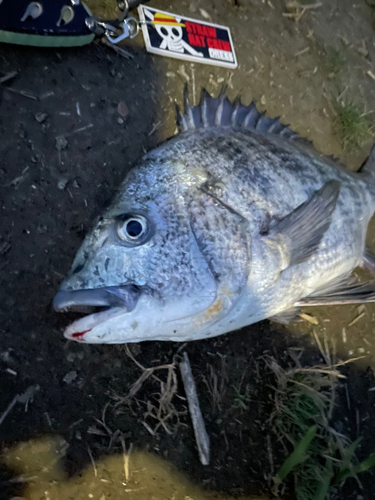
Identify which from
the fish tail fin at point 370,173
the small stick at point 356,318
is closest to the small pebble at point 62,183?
the fish tail fin at point 370,173

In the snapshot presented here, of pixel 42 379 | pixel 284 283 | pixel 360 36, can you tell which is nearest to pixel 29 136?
pixel 42 379

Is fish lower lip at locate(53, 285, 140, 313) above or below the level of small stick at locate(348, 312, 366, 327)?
above

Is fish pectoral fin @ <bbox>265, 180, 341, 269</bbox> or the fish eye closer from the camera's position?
the fish eye

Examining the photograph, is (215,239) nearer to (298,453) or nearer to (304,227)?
(304,227)

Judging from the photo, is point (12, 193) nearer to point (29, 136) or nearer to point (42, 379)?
point (29, 136)

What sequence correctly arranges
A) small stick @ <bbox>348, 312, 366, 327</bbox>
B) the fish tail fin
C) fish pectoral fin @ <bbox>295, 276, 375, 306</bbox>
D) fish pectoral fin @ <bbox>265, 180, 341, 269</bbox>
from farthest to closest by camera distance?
small stick @ <bbox>348, 312, 366, 327</bbox>, the fish tail fin, fish pectoral fin @ <bbox>295, 276, 375, 306</bbox>, fish pectoral fin @ <bbox>265, 180, 341, 269</bbox>

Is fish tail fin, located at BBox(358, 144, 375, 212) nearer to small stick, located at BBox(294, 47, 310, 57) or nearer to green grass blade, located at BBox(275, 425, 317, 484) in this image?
small stick, located at BBox(294, 47, 310, 57)

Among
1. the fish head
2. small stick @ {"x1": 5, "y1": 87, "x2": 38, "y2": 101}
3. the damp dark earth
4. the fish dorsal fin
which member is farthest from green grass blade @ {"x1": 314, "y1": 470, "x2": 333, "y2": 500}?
small stick @ {"x1": 5, "y1": 87, "x2": 38, "y2": 101}

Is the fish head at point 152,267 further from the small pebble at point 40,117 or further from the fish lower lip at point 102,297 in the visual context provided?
the small pebble at point 40,117
